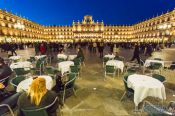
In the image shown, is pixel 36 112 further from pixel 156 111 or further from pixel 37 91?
pixel 156 111

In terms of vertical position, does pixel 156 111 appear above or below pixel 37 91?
below

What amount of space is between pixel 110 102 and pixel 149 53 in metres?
14.3

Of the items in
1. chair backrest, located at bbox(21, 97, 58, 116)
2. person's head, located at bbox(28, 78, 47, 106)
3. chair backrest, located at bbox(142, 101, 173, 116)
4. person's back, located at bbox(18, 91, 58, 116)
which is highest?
person's head, located at bbox(28, 78, 47, 106)

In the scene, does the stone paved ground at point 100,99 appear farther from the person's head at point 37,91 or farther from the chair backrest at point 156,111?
the person's head at point 37,91

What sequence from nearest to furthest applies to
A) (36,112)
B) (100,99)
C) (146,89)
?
(36,112)
(146,89)
(100,99)

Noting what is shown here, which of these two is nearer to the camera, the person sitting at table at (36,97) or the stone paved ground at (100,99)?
the person sitting at table at (36,97)

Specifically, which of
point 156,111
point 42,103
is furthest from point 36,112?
point 156,111

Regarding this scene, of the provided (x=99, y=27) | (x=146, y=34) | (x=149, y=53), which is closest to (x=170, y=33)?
(x=146, y=34)

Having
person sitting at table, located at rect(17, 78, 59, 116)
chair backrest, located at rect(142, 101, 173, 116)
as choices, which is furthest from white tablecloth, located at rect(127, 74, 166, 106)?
person sitting at table, located at rect(17, 78, 59, 116)

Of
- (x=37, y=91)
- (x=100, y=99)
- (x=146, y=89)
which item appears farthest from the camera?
(x=100, y=99)

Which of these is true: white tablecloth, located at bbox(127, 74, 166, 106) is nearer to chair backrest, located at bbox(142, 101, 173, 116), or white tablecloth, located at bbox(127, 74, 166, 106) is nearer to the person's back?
chair backrest, located at bbox(142, 101, 173, 116)

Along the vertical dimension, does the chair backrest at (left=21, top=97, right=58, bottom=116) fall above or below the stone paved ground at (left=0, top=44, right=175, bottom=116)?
above

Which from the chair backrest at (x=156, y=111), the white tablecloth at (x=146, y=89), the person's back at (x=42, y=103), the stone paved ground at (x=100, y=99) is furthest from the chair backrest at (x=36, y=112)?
the white tablecloth at (x=146, y=89)

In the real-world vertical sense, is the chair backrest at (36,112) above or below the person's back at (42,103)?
below
